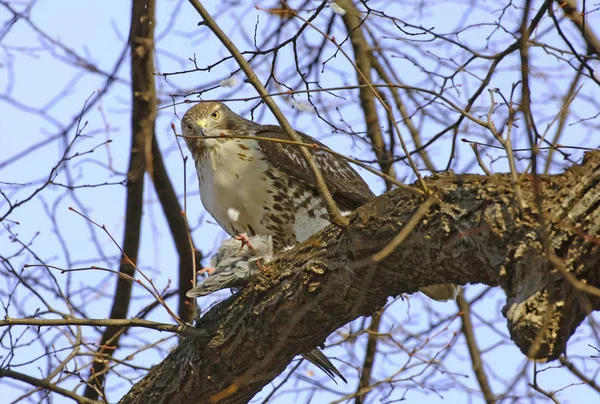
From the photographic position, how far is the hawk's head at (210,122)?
5.30 meters

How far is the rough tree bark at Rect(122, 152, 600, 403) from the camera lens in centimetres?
260

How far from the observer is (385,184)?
18.4ft

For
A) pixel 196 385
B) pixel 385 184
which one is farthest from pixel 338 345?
pixel 196 385

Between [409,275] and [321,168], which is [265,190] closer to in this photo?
[321,168]

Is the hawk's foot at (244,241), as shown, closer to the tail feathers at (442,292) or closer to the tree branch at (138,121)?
the tail feathers at (442,292)

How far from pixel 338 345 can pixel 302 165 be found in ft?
4.20

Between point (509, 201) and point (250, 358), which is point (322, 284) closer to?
point (250, 358)

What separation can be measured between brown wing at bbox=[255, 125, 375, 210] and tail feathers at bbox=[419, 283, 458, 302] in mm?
835

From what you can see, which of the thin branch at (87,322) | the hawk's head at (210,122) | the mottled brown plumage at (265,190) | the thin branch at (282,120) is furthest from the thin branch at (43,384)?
the thin branch at (282,120)

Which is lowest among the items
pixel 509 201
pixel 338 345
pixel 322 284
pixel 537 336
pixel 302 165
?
pixel 537 336

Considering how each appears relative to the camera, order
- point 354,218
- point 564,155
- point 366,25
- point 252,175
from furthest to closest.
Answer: point 366,25 < point 252,175 < point 564,155 < point 354,218

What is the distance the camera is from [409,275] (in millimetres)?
3137

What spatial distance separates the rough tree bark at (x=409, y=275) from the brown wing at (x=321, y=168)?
130 cm

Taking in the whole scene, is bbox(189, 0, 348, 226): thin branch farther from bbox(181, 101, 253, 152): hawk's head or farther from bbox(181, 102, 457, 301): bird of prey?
bbox(181, 101, 253, 152): hawk's head
